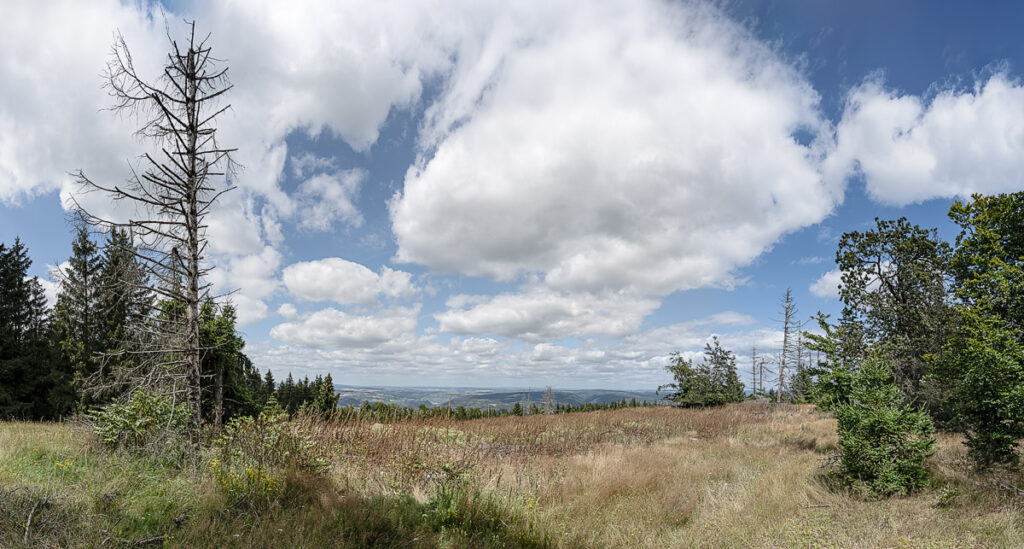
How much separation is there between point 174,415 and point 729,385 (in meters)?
41.9

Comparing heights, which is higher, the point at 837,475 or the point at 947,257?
the point at 947,257

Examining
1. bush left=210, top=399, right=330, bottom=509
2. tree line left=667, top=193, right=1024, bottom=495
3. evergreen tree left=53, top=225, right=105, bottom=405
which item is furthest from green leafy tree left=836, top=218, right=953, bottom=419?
evergreen tree left=53, top=225, right=105, bottom=405

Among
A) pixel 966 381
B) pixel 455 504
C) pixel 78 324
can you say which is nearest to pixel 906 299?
pixel 966 381

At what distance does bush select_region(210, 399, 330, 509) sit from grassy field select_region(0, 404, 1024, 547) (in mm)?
198

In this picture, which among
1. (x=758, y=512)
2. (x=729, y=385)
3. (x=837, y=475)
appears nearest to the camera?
(x=758, y=512)

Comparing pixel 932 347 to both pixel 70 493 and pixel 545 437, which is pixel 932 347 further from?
pixel 70 493

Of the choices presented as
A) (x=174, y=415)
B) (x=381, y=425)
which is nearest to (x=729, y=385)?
(x=381, y=425)

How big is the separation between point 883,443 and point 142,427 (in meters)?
14.2

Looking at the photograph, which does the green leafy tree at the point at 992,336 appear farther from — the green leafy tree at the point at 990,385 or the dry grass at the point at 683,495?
the dry grass at the point at 683,495

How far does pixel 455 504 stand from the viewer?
19.6ft

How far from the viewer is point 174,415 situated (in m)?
7.65

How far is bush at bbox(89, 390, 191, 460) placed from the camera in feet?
22.8

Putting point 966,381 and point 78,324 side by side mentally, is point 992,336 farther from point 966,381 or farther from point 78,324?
point 78,324

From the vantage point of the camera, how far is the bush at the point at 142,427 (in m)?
6.96
